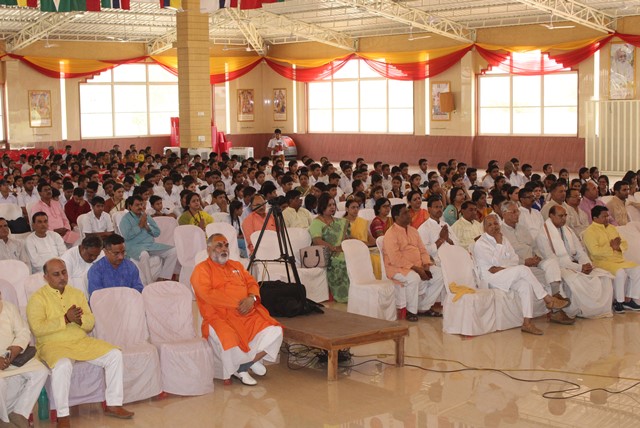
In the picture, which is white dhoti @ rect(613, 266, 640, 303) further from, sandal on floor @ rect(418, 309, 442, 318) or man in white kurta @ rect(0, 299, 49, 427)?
man in white kurta @ rect(0, 299, 49, 427)

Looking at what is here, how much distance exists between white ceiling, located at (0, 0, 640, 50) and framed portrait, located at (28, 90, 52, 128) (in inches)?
60.8

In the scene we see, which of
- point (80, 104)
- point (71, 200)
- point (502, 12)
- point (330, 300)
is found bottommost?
point (330, 300)

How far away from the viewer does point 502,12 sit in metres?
22.4

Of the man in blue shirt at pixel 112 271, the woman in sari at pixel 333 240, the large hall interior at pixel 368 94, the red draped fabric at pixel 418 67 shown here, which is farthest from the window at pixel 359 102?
the man in blue shirt at pixel 112 271

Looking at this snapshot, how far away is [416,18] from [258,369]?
17573 mm

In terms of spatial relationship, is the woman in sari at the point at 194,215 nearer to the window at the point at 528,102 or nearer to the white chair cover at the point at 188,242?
the white chair cover at the point at 188,242

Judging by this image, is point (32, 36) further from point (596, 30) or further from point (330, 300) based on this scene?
point (330, 300)

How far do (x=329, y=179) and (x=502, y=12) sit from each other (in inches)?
406

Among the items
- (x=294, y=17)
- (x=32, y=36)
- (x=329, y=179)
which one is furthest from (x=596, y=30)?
(x=32, y=36)

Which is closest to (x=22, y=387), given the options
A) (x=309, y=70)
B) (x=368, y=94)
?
(x=368, y=94)

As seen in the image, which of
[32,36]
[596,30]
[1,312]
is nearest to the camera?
[1,312]

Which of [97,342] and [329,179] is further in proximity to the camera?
[329,179]

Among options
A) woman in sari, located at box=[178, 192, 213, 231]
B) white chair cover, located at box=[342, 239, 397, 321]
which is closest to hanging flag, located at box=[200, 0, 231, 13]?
woman in sari, located at box=[178, 192, 213, 231]

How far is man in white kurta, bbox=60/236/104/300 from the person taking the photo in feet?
23.3
